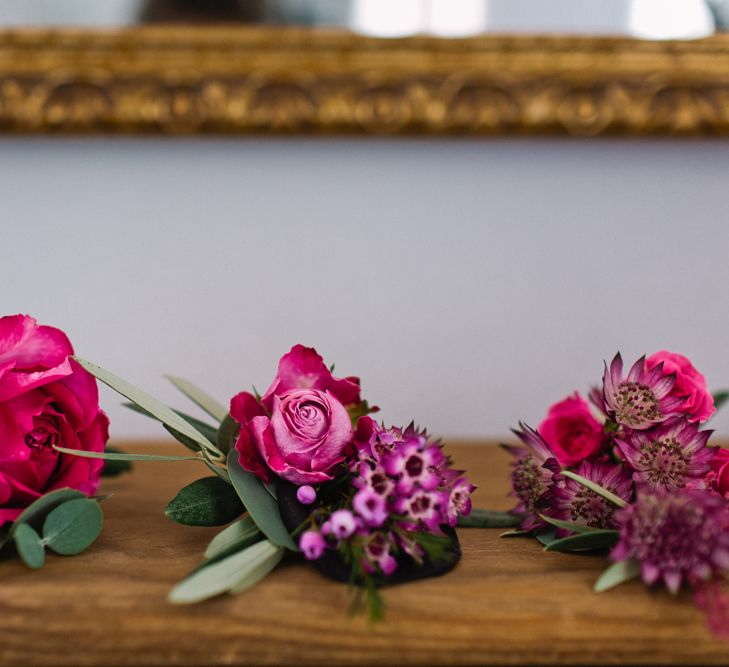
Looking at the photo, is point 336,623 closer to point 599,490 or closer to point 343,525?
point 343,525

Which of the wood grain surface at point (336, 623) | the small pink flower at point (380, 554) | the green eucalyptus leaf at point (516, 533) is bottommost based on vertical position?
the green eucalyptus leaf at point (516, 533)

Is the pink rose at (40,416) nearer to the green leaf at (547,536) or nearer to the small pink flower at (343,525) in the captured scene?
the small pink flower at (343,525)

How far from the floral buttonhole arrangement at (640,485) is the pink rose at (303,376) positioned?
0.50 ft

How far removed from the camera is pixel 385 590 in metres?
0.36

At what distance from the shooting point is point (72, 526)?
405 mm

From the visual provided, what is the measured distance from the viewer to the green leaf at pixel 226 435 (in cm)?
47

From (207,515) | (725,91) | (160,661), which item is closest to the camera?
(160,661)

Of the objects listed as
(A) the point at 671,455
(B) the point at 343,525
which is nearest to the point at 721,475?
(A) the point at 671,455

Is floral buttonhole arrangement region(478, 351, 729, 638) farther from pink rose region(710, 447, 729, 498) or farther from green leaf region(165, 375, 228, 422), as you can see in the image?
green leaf region(165, 375, 228, 422)

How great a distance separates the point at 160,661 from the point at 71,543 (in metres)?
0.12

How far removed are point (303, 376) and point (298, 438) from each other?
2.1 inches

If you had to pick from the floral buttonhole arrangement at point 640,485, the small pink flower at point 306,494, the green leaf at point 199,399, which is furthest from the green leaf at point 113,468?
the floral buttonhole arrangement at point 640,485

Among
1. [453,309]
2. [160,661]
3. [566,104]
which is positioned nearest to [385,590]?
[160,661]

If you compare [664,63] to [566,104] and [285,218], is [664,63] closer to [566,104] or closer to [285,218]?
[566,104]
